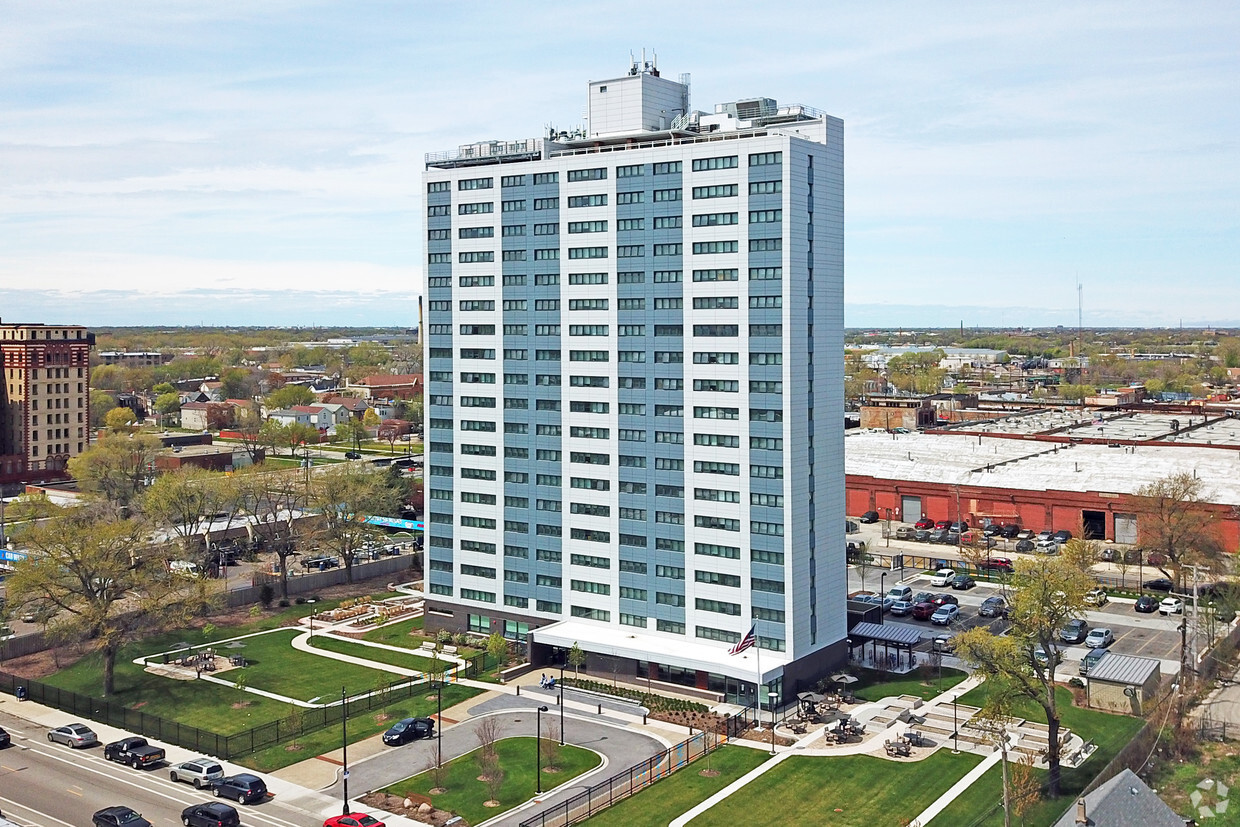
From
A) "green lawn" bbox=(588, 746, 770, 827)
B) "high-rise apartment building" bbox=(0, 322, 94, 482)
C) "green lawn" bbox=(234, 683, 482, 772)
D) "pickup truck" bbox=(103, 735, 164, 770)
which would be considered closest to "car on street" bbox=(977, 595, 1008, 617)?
"green lawn" bbox=(588, 746, 770, 827)

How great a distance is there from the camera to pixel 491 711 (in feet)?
261

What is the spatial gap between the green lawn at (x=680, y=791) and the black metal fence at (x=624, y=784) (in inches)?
21.5

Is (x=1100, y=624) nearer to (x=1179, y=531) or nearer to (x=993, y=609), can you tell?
(x=993, y=609)

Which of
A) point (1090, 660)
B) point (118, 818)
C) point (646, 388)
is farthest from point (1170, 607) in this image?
point (118, 818)

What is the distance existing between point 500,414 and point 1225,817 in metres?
60.5

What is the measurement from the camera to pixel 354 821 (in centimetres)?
5941

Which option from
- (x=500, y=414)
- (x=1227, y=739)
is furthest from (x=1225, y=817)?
(x=500, y=414)

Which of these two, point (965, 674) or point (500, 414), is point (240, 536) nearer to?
point (500, 414)

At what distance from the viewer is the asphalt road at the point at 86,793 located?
61.6m

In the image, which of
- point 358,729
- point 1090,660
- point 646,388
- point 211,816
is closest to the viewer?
point 211,816

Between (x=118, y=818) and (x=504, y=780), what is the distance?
21301mm

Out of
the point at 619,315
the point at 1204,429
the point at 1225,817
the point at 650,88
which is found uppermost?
the point at 650,88

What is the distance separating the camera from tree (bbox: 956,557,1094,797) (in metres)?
64.6

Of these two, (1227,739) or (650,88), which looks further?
(650,88)
